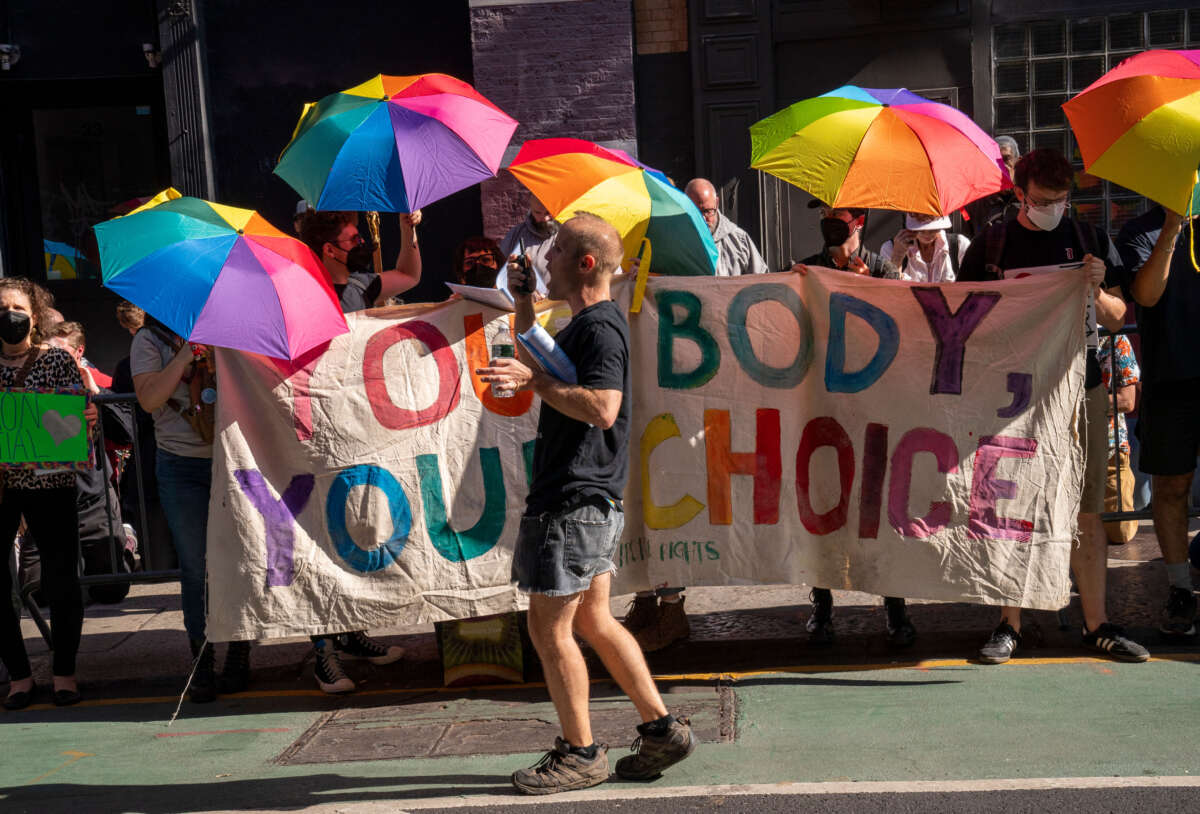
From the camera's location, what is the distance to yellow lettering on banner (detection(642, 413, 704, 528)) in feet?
20.6

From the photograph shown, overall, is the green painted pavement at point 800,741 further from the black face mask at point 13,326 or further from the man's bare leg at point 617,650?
the black face mask at point 13,326

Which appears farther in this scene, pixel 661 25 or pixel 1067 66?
pixel 661 25

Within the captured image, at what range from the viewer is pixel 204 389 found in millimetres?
6305

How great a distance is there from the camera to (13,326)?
6.29m

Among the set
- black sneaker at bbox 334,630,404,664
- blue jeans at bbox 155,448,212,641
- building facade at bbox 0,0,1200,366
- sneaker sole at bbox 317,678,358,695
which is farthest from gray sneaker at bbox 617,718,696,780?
building facade at bbox 0,0,1200,366

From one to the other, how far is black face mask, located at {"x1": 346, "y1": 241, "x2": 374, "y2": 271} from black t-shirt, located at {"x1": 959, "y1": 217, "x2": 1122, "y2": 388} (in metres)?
2.93

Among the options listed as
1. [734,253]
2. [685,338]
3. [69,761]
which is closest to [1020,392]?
[685,338]

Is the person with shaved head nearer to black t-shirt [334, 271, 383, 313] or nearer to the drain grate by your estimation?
the drain grate

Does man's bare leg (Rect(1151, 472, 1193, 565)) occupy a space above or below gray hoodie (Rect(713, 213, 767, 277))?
below

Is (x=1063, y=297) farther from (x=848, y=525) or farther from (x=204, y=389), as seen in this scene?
(x=204, y=389)

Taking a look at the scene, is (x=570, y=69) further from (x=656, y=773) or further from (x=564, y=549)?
(x=656, y=773)

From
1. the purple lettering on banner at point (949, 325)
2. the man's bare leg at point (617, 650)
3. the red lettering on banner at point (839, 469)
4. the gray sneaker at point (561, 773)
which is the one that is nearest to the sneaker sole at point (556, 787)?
the gray sneaker at point (561, 773)

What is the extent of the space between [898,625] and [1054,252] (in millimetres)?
1946

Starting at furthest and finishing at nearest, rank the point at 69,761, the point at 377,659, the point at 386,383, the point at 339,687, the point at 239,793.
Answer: the point at 377,659
the point at 339,687
the point at 386,383
the point at 69,761
the point at 239,793
